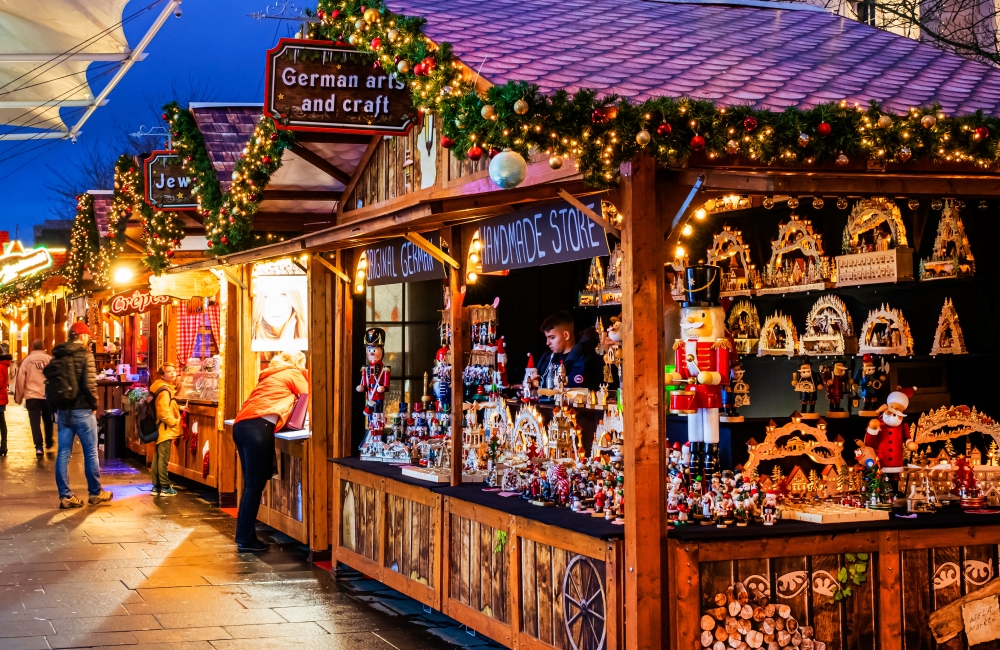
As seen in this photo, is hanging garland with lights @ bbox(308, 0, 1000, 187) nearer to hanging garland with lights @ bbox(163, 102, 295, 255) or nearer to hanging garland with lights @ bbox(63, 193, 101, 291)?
hanging garland with lights @ bbox(163, 102, 295, 255)

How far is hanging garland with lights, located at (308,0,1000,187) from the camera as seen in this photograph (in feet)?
16.7

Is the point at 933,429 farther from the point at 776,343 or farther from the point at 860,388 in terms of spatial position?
the point at 776,343

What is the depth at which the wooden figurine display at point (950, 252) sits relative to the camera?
23.6 feet

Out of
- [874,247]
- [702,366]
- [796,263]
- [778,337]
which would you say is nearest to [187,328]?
[778,337]

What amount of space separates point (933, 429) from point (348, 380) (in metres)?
4.82

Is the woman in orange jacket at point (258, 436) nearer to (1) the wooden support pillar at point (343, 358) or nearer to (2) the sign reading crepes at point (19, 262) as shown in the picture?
(1) the wooden support pillar at point (343, 358)

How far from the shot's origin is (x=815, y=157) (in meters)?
5.26

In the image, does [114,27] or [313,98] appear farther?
[114,27]

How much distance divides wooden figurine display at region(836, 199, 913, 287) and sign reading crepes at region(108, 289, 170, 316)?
1082 centimetres

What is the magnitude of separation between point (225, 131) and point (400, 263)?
14.0ft

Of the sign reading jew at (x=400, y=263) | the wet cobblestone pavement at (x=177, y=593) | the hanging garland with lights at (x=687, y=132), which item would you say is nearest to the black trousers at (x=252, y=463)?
the wet cobblestone pavement at (x=177, y=593)

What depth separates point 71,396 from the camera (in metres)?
12.0

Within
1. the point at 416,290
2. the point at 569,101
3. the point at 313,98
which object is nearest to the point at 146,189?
the point at 416,290

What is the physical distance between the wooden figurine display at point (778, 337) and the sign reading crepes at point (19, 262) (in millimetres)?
28380
